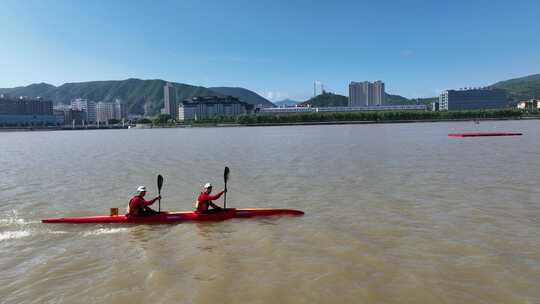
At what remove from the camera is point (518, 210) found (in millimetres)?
15352

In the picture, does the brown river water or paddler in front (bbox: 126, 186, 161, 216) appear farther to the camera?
paddler in front (bbox: 126, 186, 161, 216)

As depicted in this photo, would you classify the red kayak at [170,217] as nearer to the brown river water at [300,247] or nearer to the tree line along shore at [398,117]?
the brown river water at [300,247]

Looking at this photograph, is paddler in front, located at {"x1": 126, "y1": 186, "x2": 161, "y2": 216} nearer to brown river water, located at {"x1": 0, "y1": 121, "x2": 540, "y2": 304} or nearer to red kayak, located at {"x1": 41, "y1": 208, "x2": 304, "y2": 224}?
red kayak, located at {"x1": 41, "y1": 208, "x2": 304, "y2": 224}

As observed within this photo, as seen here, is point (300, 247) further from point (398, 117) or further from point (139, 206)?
point (398, 117)

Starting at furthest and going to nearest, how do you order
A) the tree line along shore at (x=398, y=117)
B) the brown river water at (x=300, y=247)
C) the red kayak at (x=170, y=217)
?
the tree line along shore at (x=398, y=117), the red kayak at (x=170, y=217), the brown river water at (x=300, y=247)

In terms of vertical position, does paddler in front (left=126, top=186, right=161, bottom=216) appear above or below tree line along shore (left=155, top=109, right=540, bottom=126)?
below

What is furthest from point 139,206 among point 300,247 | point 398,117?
point 398,117

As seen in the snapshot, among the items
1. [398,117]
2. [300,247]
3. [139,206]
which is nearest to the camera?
[300,247]

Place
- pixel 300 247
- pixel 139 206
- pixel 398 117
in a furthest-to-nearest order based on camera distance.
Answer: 1. pixel 398 117
2. pixel 139 206
3. pixel 300 247

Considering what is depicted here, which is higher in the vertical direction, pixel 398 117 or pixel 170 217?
pixel 398 117

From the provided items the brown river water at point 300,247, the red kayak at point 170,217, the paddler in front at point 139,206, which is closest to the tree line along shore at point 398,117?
the brown river water at point 300,247

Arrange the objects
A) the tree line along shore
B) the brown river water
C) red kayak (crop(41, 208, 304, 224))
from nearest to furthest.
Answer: the brown river water → red kayak (crop(41, 208, 304, 224)) → the tree line along shore

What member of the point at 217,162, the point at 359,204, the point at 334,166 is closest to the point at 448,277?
the point at 359,204

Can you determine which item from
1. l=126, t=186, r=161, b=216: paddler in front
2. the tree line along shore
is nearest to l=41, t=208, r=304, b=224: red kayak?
l=126, t=186, r=161, b=216: paddler in front
